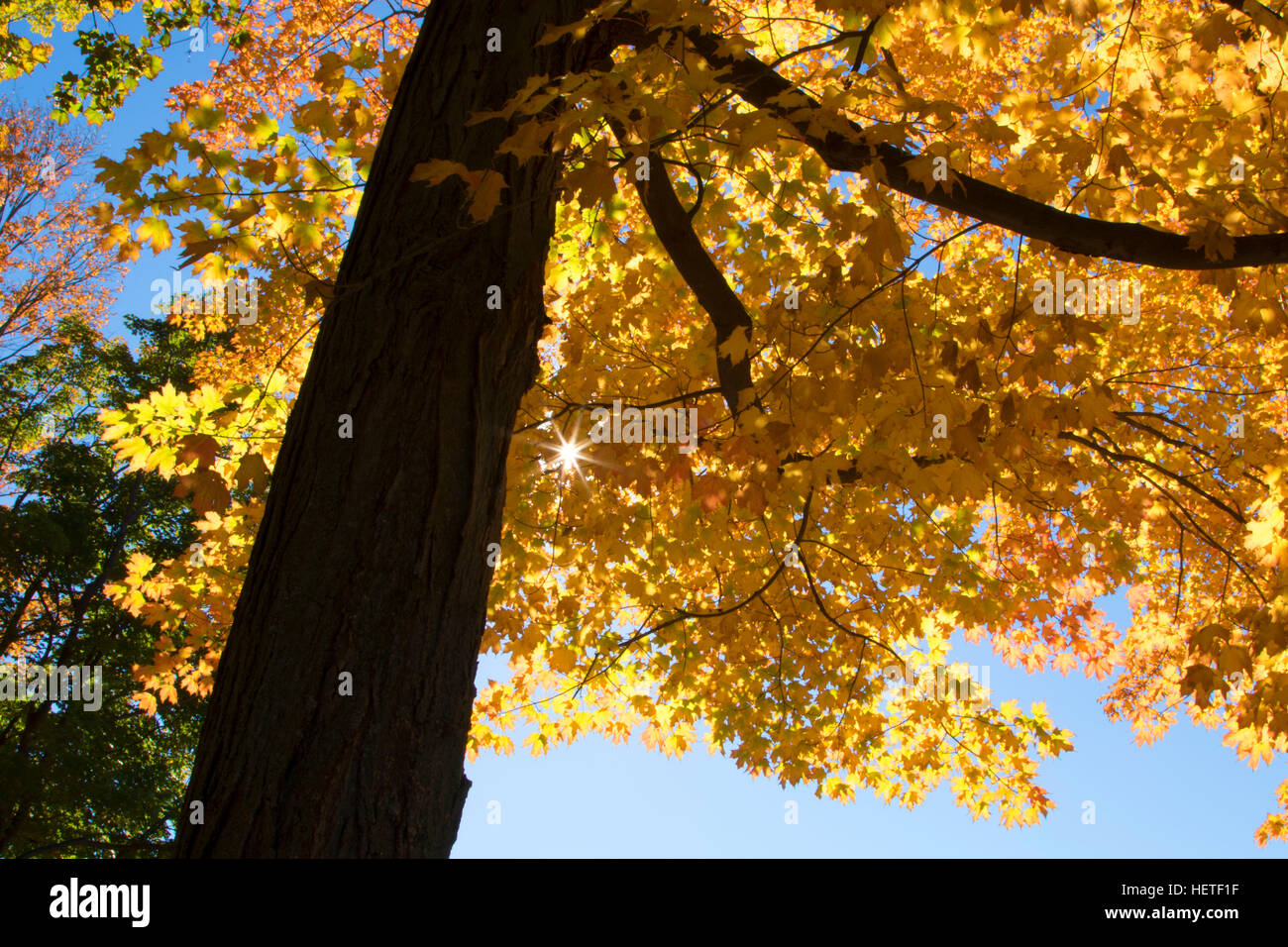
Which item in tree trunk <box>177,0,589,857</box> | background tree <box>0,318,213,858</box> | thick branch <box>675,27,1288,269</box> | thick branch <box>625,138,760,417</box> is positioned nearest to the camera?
tree trunk <box>177,0,589,857</box>

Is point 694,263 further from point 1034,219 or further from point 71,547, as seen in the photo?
point 71,547

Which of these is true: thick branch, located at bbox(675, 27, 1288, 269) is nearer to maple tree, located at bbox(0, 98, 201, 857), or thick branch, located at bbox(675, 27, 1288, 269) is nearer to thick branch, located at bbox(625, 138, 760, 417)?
thick branch, located at bbox(625, 138, 760, 417)

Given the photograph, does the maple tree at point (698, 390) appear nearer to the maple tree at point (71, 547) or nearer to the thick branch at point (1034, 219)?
the thick branch at point (1034, 219)

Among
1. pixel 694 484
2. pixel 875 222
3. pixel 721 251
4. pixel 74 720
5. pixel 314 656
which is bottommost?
pixel 74 720

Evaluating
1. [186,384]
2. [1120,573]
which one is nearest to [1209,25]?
[1120,573]

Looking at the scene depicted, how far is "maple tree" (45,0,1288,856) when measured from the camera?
2477mm

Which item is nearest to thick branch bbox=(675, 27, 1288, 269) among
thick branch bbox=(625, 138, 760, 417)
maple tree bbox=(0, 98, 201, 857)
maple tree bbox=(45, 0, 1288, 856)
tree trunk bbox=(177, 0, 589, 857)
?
maple tree bbox=(45, 0, 1288, 856)

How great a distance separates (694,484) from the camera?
187 inches

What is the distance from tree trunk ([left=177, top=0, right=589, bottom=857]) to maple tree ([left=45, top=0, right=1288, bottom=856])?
1 centimetres

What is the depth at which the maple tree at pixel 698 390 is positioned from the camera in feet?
8.13

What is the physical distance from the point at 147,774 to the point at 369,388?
48.4 feet

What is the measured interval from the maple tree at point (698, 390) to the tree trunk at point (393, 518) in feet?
0.04

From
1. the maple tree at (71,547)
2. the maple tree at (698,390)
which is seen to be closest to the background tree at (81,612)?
the maple tree at (71,547)
